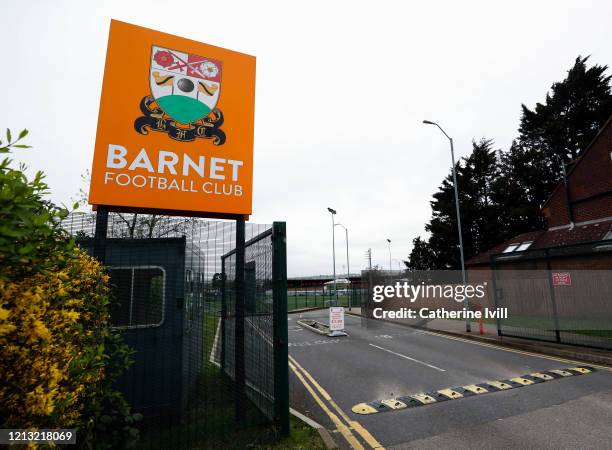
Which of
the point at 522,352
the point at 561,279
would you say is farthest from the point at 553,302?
the point at 522,352

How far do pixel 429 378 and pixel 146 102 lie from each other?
880 cm

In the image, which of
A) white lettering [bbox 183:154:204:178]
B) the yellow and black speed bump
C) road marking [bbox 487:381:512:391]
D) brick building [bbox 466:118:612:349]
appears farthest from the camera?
brick building [bbox 466:118:612:349]

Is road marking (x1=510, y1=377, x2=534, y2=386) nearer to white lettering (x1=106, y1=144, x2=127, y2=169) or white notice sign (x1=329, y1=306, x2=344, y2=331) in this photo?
white notice sign (x1=329, y1=306, x2=344, y2=331)

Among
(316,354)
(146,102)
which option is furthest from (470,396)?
(146,102)

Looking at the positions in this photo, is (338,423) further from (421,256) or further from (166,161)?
(421,256)

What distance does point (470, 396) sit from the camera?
22.6 feet

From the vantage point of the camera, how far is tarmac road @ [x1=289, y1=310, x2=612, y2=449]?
5.03 m

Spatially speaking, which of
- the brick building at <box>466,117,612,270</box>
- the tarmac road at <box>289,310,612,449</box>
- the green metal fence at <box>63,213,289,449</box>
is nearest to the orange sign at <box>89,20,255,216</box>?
the green metal fence at <box>63,213,289,449</box>

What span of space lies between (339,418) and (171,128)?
587 cm

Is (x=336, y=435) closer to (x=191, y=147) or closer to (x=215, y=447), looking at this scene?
(x=215, y=447)

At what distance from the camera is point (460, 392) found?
23.4 ft

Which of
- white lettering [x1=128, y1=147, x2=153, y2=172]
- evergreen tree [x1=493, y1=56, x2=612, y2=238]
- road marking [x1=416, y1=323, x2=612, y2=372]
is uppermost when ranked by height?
evergreen tree [x1=493, y1=56, x2=612, y2=238]

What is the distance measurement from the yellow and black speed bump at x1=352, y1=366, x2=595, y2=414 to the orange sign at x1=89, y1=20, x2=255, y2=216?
4.64 metres

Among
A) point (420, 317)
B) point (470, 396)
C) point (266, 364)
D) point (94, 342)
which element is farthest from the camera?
point (420, 317)
